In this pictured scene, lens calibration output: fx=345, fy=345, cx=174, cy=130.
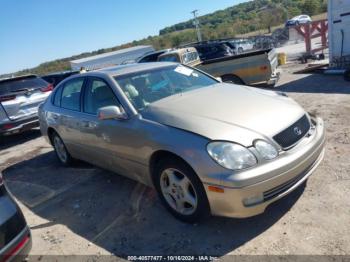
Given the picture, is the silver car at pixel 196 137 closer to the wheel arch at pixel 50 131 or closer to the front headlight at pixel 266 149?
the front headlight at pixel 266 149

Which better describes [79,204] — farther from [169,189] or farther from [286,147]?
[286,147]

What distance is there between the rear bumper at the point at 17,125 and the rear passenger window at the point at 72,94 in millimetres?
3301

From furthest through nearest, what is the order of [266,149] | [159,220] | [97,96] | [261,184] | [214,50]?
1. [214,50]
2. [97,96]
3. [159,220]
4. [266,149]
5. [261,184]

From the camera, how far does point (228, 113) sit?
3.55 meters

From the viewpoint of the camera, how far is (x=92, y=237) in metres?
3.72

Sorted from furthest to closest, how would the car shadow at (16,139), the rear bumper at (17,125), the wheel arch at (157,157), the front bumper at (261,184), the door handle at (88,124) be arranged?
1. the car shadow at (16,139)
2. the rear bumper at (17,125)
3. the door handle at (88,124)
4. the wheel arch at (157,157)
5. the front bumper at (261,184)

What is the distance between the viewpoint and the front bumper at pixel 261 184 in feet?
9.78

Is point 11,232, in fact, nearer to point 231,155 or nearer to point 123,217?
point 123,217

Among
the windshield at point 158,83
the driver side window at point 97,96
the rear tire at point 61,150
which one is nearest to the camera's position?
the windshield at point 158,83

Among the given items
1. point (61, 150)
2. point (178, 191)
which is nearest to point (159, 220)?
point (178, 191)

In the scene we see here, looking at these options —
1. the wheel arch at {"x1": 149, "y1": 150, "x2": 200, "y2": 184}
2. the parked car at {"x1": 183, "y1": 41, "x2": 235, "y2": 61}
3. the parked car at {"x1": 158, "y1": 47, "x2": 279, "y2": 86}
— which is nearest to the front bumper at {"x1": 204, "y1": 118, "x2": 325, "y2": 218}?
the wheel arch at {"x1": 149, "y1": 150, "x2": 200, "y2": 184}

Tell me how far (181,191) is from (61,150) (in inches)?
132

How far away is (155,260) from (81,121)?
2451 mm

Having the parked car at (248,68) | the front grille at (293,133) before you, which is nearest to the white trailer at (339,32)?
the parked car at (248,68)
